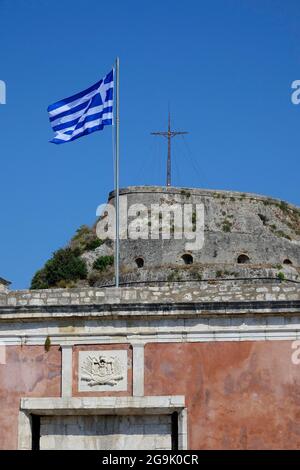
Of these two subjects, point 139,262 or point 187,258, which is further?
point 187,258

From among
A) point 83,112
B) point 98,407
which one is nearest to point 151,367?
point 98,407

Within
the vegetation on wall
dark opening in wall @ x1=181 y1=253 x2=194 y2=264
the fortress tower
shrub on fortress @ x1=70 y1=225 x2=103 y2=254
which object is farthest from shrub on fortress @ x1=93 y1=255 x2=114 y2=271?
the fortress tower

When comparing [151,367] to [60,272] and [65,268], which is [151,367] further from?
[65,268]

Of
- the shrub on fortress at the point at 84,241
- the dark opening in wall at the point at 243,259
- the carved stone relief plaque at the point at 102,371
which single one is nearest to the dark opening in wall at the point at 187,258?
the dark opening in wall at the point at 243,259

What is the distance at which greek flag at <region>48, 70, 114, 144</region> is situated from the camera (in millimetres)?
21984

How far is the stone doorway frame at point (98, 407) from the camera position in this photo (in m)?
17.9

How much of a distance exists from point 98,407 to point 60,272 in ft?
178

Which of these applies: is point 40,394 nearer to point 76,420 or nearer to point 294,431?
point 76,420

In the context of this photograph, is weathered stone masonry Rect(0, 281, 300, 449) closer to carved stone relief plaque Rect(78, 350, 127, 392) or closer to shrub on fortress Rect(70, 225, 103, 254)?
carved stone relief plaque Rect(78, 350, 127, 392)

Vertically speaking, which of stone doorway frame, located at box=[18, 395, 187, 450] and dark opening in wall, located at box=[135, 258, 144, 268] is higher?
dark opening in wall, located at box=[135, 258, 144, 268]

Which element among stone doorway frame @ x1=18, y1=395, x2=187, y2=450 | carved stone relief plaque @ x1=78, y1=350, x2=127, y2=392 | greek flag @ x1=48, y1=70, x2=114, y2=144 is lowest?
stone doorway frame @ x1=18, y1=395, x2=187, y2=450

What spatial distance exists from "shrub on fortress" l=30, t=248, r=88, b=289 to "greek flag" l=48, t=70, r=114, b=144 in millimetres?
49556

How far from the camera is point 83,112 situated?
868 inches

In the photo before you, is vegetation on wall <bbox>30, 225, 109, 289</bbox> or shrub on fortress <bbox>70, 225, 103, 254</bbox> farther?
shrub on fortress <bbox>70, 225, 103, 254</bbox>
